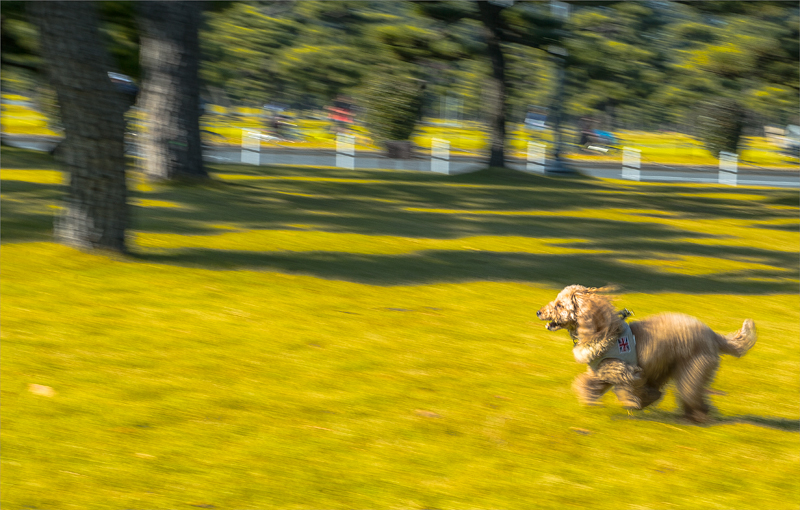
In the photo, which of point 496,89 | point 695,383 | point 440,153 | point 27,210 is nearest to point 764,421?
point 695,383

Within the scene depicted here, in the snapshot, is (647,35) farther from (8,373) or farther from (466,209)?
(8,373)

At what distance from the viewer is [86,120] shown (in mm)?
10008

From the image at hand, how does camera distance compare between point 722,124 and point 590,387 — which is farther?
point 722,124

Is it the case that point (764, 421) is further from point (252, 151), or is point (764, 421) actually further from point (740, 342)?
point (252, 151)

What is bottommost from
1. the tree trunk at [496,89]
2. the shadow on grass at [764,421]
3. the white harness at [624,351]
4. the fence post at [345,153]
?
the shadow on grass at [764,421]

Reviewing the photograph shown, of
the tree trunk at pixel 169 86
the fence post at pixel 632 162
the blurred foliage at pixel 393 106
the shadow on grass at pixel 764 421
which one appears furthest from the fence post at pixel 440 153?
the shadow on grass at pixel 764 421

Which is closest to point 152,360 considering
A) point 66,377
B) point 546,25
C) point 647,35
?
point 66,377

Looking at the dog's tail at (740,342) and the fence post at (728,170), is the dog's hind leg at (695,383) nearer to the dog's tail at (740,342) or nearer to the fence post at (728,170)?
the dog's tail at (740,342)

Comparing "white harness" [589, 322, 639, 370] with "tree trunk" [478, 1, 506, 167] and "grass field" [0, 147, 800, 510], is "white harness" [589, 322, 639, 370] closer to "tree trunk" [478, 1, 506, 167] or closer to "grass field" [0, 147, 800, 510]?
"grass field" [0, 147, 800, 510]

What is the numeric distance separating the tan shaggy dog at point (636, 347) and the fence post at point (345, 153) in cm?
2572

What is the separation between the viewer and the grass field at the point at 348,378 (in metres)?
4.89

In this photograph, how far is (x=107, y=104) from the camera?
10.1 meters

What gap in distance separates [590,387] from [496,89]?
82.8 ft

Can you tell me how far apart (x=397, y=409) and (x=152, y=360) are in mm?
2064
